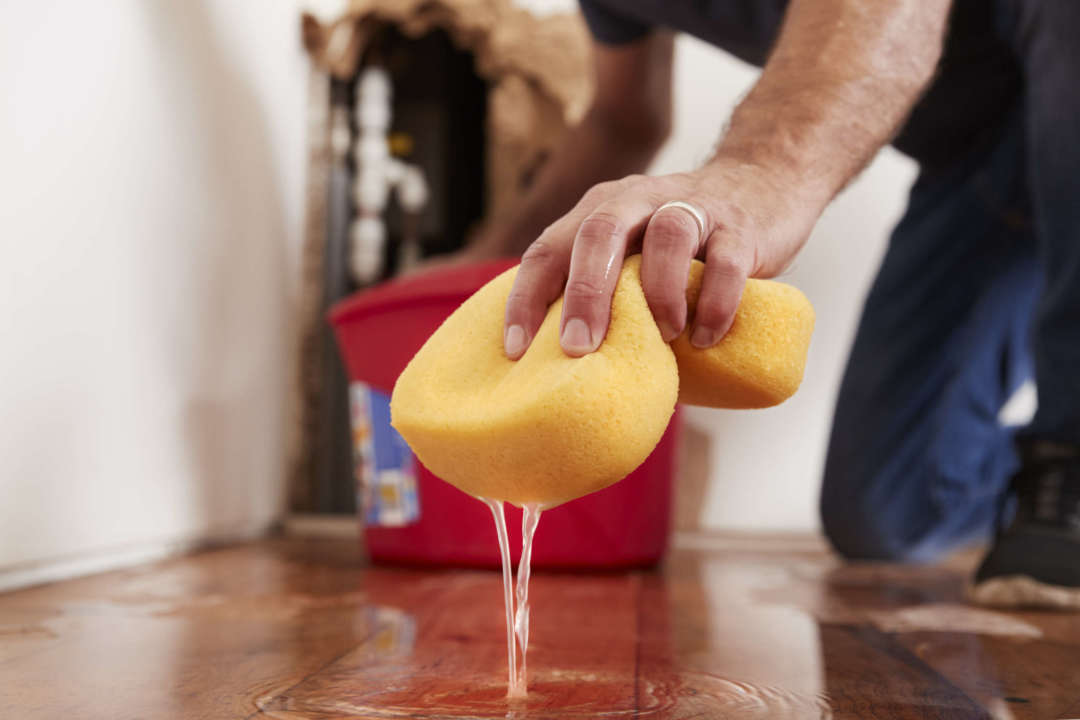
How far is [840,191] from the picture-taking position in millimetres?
584

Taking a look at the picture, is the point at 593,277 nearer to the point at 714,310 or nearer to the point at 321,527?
the point at 714,310

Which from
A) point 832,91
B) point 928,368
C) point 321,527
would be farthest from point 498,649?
point 321,527

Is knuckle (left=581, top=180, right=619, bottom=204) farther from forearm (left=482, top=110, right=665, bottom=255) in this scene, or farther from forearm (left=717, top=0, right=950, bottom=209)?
forearm (left=482, top=110, right=665, bottom=255)

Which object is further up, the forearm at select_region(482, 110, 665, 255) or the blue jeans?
the forearm at select_region(482, 110, 665, 255)

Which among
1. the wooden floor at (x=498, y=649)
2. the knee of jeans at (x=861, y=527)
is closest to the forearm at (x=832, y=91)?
the wooden floor at (x=498, y=649)

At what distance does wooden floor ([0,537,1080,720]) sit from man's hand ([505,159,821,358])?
185 millimetres

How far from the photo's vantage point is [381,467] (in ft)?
3.63

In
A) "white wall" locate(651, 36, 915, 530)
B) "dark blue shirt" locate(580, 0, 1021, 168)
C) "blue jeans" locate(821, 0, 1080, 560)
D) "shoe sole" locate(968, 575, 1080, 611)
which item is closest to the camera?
"shoe sole" locate(968, 575, 1080, 611)

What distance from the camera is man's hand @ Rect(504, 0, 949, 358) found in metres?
0.45

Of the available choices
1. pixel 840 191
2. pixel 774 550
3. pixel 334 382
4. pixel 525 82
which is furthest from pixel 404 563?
pixel 525 82

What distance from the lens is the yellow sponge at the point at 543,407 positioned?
42 cm

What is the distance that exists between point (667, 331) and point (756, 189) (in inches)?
4.4

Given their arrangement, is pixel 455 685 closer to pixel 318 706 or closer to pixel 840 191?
pixel 318 706

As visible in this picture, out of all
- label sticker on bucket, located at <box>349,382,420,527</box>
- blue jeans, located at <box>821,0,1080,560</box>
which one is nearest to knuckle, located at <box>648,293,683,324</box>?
label sticker on bucket, located at <box>349,382,420,527</box>
